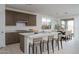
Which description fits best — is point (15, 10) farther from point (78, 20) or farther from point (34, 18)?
point (78, 20)

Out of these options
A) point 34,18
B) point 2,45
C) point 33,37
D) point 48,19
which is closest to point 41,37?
point 33,37

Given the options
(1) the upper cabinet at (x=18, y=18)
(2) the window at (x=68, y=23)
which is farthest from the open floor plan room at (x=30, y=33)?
(2) the window at (x=68, y=23)

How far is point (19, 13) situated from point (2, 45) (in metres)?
2.76

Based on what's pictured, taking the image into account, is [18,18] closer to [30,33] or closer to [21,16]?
[21,16]

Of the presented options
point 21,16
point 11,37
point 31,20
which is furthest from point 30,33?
point 31,20

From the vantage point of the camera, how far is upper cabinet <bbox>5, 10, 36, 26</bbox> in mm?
6786

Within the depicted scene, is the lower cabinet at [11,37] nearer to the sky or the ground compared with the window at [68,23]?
nearer to the ground

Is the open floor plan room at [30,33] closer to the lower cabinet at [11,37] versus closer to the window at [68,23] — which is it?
the lower cabinet at [11,37]

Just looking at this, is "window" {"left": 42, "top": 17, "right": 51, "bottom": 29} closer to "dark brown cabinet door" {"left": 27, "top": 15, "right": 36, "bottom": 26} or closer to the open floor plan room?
the open floor plan room

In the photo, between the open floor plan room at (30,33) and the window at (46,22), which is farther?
the window at (46,22)

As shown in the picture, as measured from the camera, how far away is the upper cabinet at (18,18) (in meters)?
6.79

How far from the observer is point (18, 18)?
7.41 metres

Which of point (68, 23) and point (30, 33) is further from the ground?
point (68, 23)

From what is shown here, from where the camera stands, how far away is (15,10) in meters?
7.16
